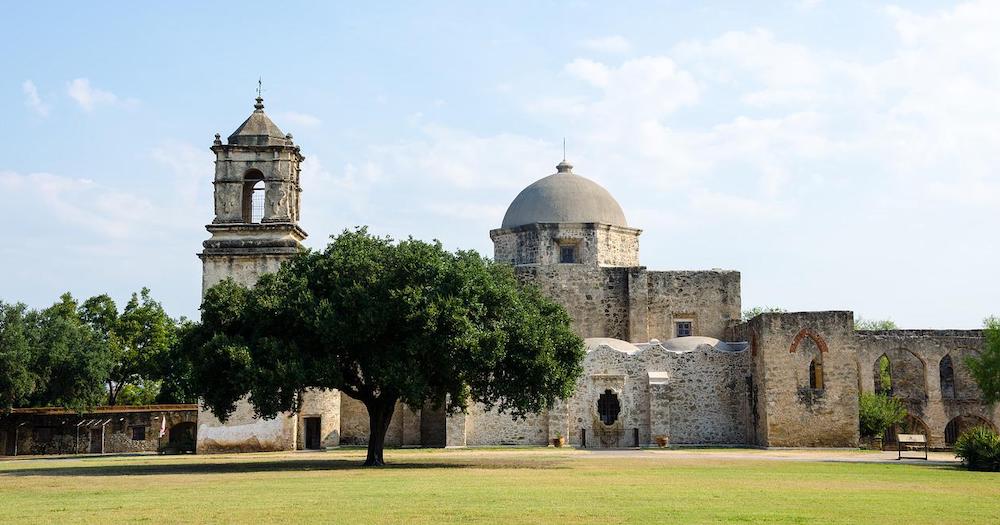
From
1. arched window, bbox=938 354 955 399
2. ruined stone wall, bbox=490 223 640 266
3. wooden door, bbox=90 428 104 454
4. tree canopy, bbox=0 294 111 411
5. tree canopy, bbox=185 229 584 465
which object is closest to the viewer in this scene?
tree canopy, bbox=185 229 584 465

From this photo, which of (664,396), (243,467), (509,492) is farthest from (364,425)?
(509,492)

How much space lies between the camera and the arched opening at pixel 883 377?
47.1 meters

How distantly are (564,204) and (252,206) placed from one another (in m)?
12.9

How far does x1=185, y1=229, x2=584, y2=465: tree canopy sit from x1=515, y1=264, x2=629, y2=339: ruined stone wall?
13.7 m

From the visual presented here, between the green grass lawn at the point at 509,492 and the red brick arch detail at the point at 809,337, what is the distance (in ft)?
33.3

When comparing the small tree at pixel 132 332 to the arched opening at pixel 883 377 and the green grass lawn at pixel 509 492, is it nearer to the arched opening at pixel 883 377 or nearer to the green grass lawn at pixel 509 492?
the green grass lawn at pixel 509 492

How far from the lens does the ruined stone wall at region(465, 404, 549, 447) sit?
3712cm

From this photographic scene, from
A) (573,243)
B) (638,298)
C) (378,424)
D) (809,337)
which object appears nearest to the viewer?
(378,424)

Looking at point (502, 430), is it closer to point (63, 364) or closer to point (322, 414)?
point (322, 414)

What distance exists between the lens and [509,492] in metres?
17.2

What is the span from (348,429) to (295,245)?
25.2ft

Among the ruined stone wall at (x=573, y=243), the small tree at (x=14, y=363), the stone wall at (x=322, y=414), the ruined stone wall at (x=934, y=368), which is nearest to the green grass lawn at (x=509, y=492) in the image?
the stone wall at (x=322, y=414)

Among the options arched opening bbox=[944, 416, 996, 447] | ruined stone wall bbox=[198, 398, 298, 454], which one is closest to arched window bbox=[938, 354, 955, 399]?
arched opening bbox=[944, 416, 996, 447]

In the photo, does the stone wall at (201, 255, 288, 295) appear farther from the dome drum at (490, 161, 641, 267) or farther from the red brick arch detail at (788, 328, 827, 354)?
the red brick arch detail at (788, 328, 827, 354)
